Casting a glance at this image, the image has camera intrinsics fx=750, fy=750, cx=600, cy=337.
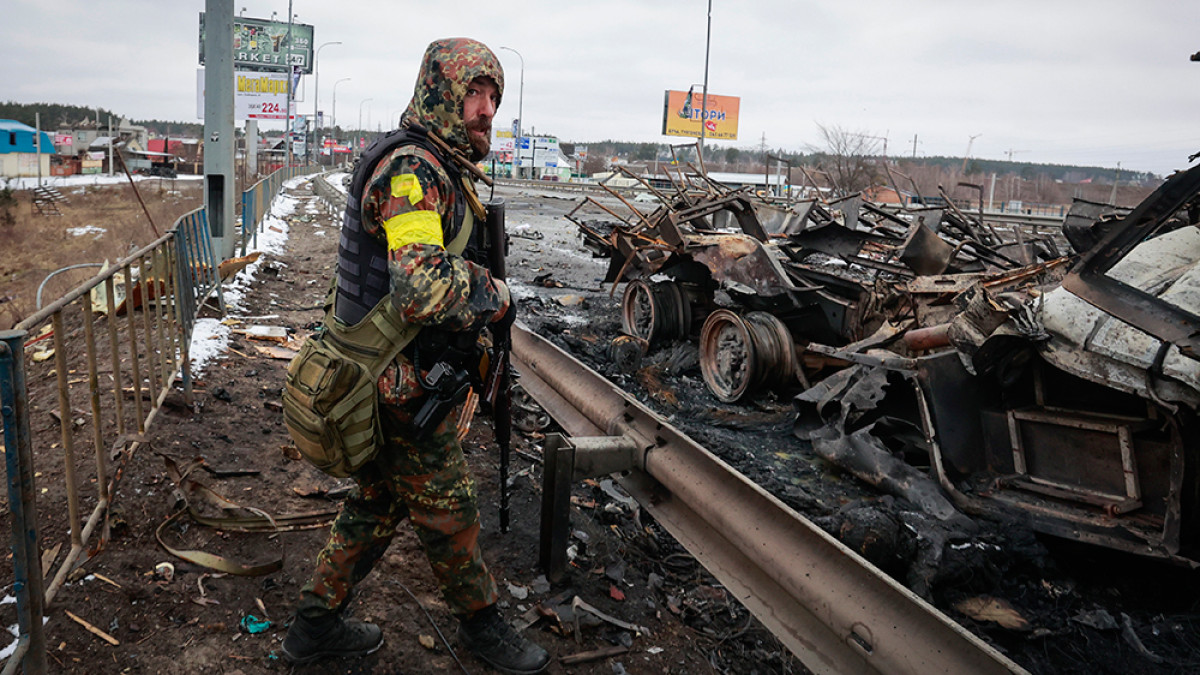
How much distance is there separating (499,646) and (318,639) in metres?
0.60

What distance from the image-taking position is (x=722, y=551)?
8.76 ft

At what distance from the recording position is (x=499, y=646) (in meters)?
2.59

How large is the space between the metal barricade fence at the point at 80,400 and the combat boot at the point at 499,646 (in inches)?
49.0

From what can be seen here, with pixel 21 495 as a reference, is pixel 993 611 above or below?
below

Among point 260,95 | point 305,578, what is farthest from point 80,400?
point 260,95

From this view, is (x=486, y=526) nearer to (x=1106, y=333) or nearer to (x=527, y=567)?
(x=527, y=567)

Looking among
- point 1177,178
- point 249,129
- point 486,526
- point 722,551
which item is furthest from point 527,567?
point 249,129

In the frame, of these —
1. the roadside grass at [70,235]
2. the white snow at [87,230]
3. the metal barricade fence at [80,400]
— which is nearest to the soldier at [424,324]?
the metal barricade fence at [80,400]

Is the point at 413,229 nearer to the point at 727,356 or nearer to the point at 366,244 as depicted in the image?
the point at 366,244

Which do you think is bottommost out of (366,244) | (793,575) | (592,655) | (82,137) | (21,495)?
(592,655)

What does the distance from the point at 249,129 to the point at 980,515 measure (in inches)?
1150

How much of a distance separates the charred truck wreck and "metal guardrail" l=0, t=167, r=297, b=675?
3.84 m

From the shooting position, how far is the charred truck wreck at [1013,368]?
3.35 meters

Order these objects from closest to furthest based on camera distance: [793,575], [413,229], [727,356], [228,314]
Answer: [413,229]
[793,575]
[727,356]
[228,314]
